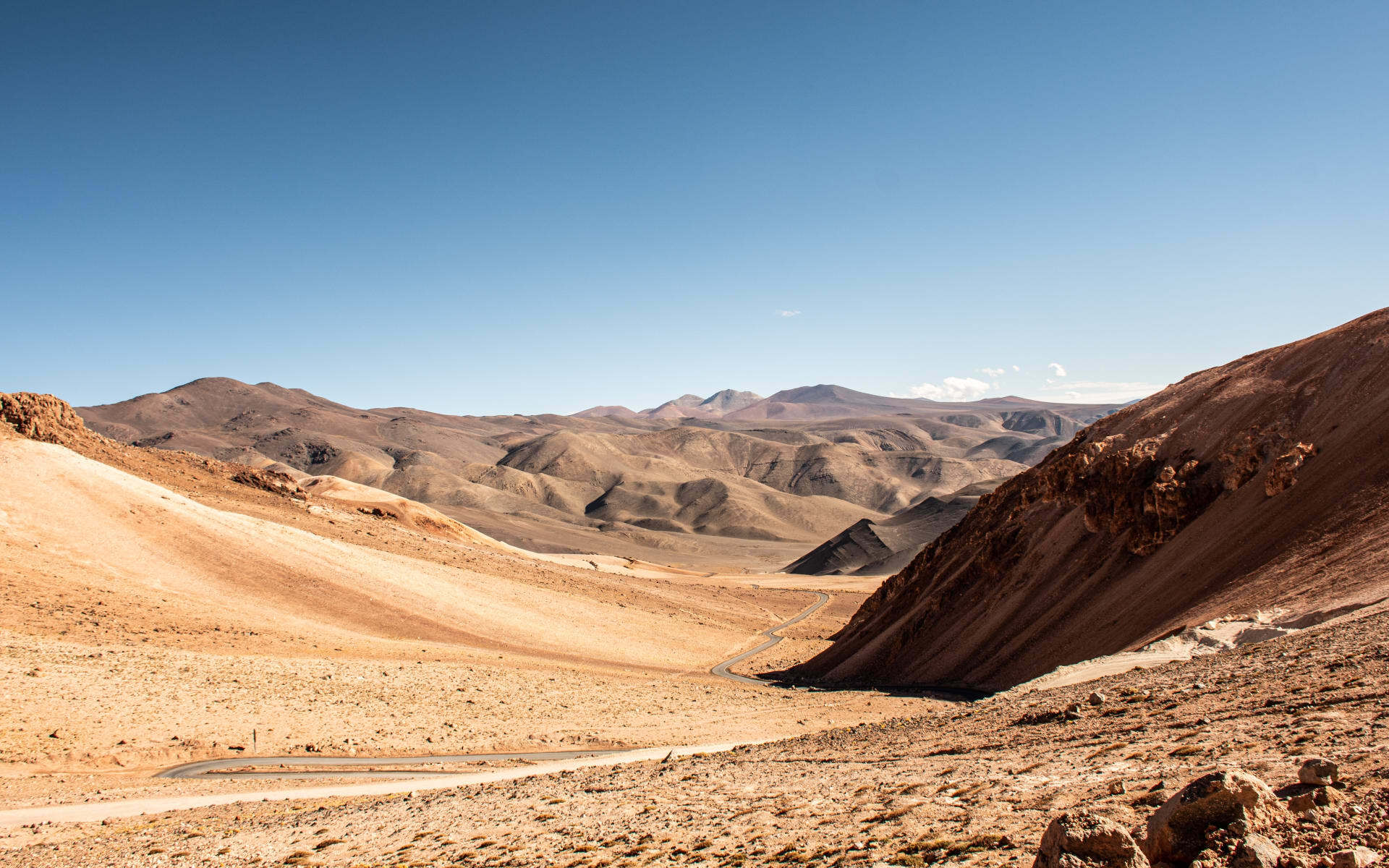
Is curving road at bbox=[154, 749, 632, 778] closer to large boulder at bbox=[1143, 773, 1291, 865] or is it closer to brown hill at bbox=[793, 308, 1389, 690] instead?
brown hill at bbox=[793, 308, 1389, 690]

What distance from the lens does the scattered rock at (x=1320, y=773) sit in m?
5.36

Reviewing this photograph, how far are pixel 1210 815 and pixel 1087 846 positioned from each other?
842mm

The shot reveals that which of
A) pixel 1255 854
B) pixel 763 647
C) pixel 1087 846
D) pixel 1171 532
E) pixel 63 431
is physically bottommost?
pixel 763 647

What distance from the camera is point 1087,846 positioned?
16.3 feet

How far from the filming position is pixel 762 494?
16388cm

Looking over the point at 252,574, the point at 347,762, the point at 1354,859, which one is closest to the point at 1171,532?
the point at 1354,859

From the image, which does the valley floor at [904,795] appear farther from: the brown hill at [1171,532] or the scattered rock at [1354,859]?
the brown hill at [1171,532]

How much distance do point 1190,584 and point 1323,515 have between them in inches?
143

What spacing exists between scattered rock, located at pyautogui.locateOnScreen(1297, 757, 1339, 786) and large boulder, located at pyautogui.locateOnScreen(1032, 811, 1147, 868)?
150cm

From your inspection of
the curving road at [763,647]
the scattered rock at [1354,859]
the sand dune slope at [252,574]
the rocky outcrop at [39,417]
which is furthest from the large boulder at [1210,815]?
the rocky outcrop at [39,417]

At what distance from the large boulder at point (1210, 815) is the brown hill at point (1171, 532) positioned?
13.8 metres

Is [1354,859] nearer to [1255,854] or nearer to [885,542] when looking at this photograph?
[1255,854]

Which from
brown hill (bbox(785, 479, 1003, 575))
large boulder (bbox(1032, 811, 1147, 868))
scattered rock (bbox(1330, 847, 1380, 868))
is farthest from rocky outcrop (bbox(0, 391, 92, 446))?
brown hill (bbox(785, 479, 1003, 575))

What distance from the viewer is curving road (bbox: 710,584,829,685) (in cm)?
3409
